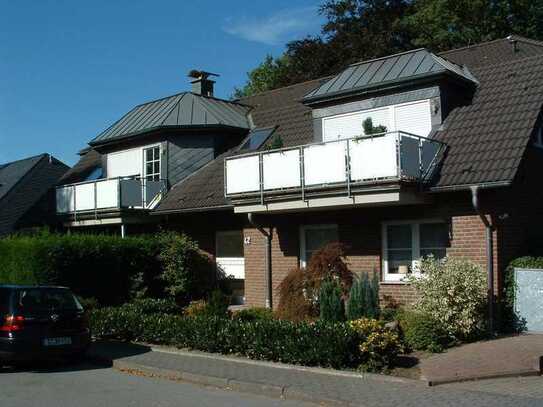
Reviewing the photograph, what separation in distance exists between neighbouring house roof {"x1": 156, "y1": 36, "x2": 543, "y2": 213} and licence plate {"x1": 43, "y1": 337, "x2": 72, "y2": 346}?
7410 millimetres

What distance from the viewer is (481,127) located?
1552 centimetres

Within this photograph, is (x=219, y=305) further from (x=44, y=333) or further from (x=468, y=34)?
(x=468, y=34)

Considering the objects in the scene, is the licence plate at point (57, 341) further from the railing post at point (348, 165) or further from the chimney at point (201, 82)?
the chimney at point (201, 82)

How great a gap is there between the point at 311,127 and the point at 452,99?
4693 millimetres

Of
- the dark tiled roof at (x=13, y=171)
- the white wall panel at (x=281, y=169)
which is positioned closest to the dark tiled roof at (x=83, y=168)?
the dark tiled roof at (x=13, y=171)

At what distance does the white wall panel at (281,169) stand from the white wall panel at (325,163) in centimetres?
33

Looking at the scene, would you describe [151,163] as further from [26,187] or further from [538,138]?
[26,187]

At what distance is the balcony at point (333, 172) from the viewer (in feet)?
47.1

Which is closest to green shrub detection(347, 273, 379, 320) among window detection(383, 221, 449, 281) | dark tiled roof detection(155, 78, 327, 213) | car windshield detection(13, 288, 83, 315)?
window detection(383, 221, 449, 281)

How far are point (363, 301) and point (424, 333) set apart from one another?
4.41 ft

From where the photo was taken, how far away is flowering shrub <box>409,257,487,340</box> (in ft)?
40.3

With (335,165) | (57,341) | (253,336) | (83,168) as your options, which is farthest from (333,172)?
(83,168)

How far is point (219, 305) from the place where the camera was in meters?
15.7

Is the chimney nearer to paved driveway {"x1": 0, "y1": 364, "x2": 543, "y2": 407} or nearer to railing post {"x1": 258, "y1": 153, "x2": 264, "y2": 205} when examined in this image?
railing post {"x1": 258, "y1": 153, "x2": 264, "y2": 205}
